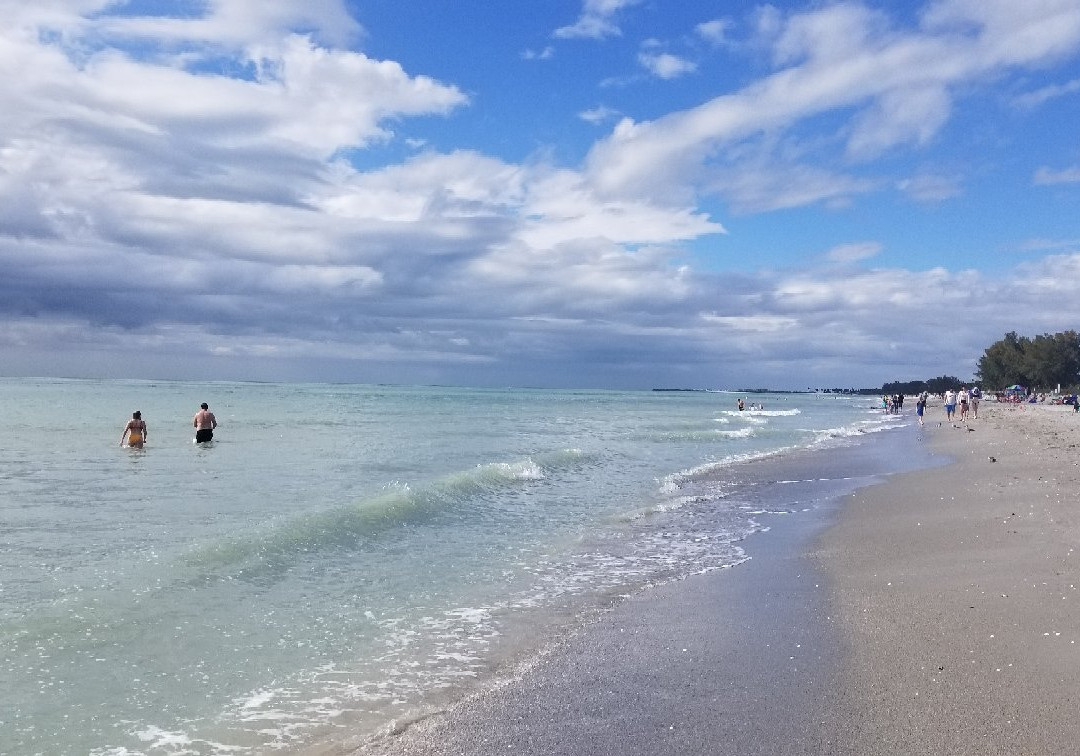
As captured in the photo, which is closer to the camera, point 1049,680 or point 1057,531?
point 1049,680

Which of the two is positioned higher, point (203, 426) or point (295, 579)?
point (203, 426)

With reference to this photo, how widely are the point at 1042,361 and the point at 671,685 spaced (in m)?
124

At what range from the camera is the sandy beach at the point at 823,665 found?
4863 millimetres

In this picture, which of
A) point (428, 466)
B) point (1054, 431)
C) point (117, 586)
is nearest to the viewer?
point (117, 586)

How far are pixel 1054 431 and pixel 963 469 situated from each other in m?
17.5

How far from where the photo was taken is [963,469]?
68.9 ft

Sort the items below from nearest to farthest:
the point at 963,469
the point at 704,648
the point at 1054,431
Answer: the point at 704,648 < the point at 963,469 < the point at 1054,431

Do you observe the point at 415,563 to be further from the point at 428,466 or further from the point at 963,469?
the point at 963,469

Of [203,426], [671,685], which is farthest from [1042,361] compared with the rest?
[671,685]

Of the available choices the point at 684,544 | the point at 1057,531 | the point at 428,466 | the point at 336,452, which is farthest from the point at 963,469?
the point at 336,452

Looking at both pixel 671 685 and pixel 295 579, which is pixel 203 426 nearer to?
pixel 295 579

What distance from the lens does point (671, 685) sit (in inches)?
231

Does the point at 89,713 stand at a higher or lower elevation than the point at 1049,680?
lower

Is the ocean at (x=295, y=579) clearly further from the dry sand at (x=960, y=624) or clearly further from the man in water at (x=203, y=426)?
the man in water at (x=203, y=426)
